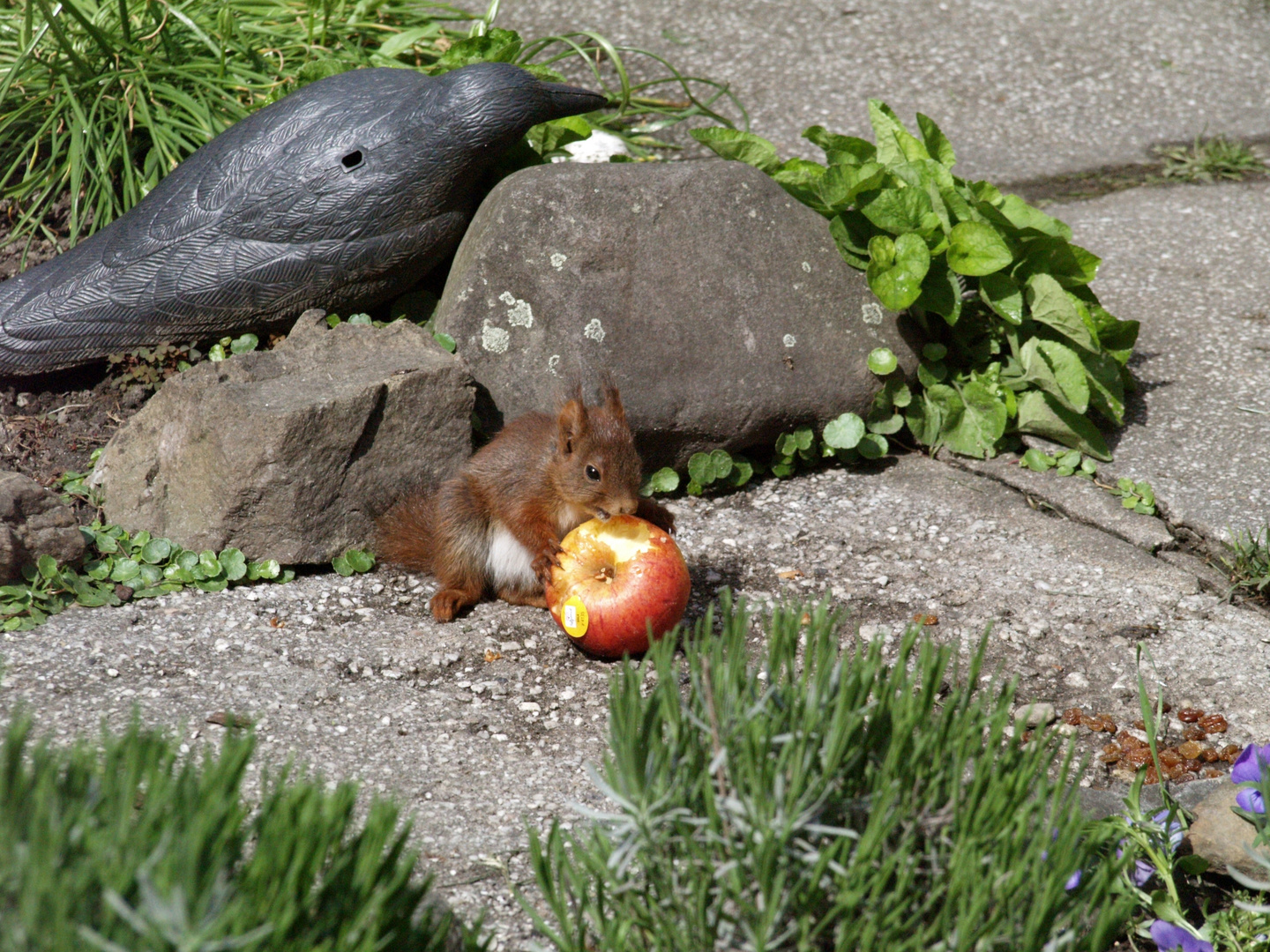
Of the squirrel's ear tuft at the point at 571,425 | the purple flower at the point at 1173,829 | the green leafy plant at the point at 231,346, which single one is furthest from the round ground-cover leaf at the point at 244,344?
the purple flower at the point at 1173,829

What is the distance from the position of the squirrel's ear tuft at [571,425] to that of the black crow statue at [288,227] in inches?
46.1

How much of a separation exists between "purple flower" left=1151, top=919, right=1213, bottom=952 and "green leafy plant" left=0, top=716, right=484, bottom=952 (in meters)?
1.36

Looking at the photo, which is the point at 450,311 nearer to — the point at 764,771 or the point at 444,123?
the point at 444,123

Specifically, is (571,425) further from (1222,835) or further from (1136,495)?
(1136,495)

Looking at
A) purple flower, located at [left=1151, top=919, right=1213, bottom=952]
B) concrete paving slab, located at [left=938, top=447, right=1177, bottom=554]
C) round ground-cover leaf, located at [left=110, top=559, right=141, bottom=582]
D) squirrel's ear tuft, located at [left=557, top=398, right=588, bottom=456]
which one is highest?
squirrel's ear tuft, located at [left=557, top=398, right=588, bottom=456]

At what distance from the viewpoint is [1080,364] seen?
156 inches

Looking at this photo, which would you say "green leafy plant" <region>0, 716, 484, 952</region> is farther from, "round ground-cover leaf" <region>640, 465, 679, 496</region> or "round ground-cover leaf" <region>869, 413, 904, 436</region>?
"round ground-cover leaf" <region>869, 413, 904, 436</region>

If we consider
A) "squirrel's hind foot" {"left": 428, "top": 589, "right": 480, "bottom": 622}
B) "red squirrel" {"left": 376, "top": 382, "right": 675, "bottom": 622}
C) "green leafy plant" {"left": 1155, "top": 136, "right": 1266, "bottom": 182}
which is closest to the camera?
"red squirrel" {"left": 376, "top": 382, "right": 675, "bottom": 622}

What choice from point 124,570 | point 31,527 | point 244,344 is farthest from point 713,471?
point 31,527

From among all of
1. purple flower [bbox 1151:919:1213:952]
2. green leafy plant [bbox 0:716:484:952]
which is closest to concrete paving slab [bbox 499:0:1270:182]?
purple flower [bbox 1151:919:1213:952]

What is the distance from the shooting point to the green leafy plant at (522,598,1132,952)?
154 centimetres

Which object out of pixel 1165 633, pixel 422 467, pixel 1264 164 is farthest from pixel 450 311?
pixel 1264 164

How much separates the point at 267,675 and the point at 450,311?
1.41 metres

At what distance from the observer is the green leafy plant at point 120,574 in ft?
10.3
